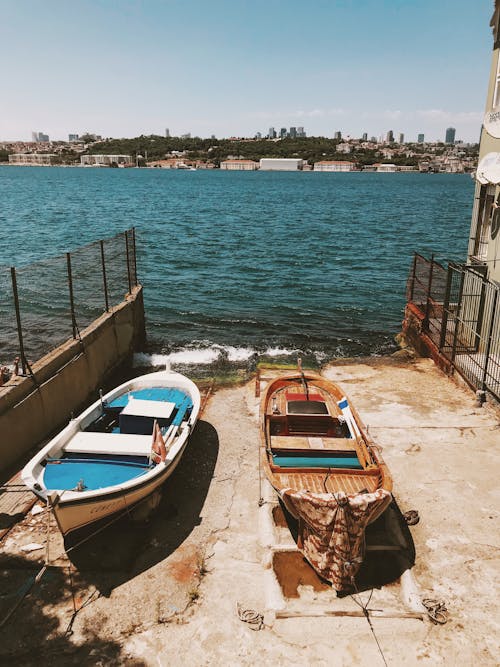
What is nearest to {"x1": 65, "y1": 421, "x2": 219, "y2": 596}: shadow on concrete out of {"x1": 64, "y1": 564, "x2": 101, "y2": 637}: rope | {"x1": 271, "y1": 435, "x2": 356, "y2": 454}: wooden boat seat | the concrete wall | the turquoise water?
{"x1": 64, "y1": 564, "x2": 101, "y2": 637}: rope

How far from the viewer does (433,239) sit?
52.0m

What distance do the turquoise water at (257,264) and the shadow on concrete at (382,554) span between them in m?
11.7

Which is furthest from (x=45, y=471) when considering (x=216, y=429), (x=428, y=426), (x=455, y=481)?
(x=428, y=426)

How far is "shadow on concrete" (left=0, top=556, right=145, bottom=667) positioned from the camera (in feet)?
21.6

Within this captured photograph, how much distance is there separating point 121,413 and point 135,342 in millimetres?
8238

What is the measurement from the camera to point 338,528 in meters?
7.53

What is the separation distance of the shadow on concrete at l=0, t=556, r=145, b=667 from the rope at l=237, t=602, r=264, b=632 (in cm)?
143

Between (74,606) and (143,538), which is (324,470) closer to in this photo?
(143,538)

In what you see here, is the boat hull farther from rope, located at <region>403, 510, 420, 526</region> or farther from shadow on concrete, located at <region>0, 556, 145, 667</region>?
rope, located at <region>403, 510, 420, 526</region>

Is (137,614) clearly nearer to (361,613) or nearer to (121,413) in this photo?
(361,613)

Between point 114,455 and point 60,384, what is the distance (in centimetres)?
362

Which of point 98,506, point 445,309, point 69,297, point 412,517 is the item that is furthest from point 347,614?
point 69,297

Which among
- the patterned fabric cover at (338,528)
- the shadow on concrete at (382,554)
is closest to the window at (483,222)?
the shadow on concrete at (382,554)

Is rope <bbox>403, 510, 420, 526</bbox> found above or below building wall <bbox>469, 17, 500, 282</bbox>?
below
